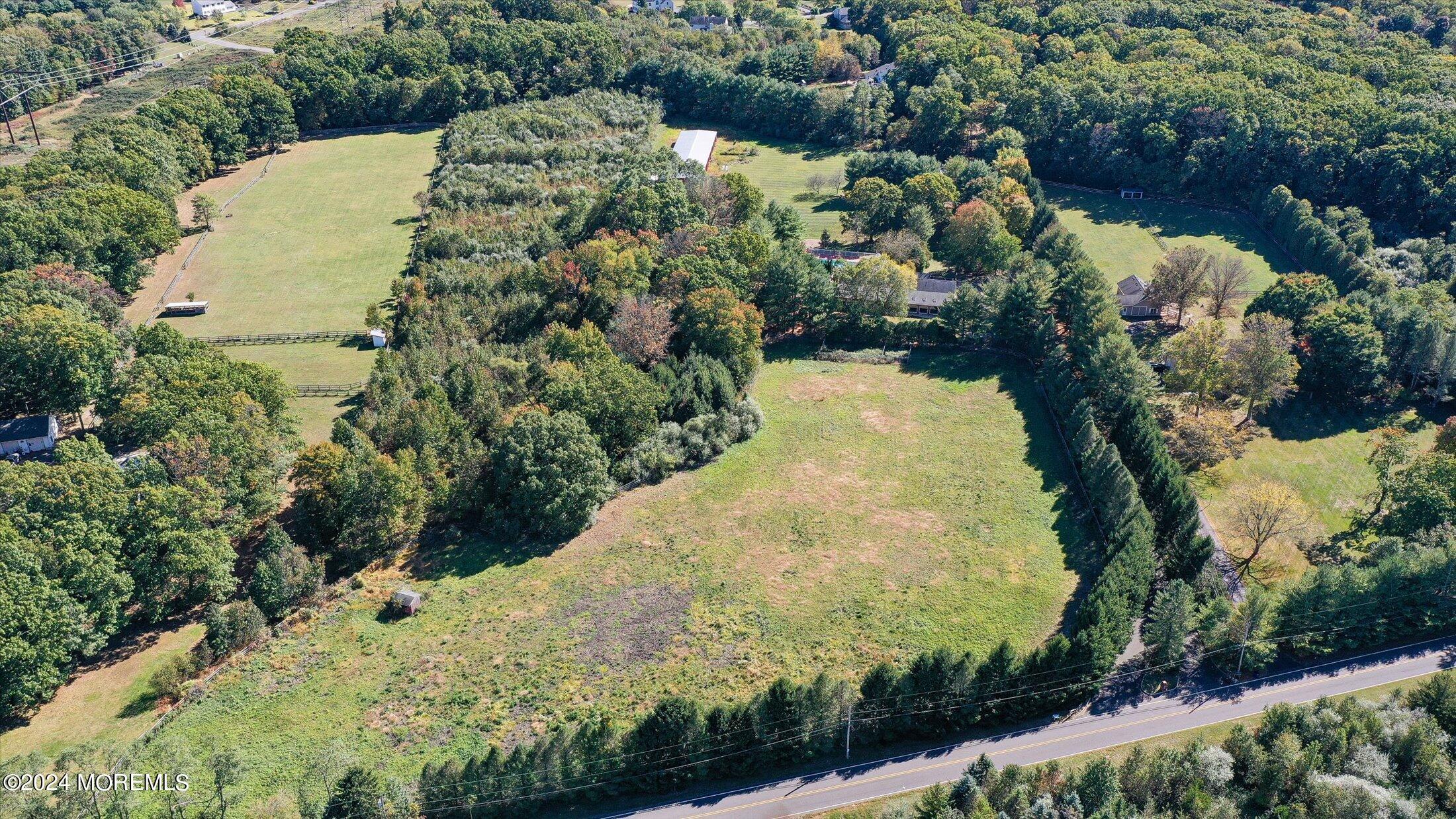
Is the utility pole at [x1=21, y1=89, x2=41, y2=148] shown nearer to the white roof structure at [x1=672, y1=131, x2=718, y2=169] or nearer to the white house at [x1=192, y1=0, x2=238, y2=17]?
the white house at [x1=192, y1=0, x2=238, y2=17]

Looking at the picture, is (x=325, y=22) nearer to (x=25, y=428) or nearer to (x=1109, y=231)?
(x=25, y=428)

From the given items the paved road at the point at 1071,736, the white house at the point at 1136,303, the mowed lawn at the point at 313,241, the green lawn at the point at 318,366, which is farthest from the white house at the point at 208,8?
the paved road at the point at 1071,736

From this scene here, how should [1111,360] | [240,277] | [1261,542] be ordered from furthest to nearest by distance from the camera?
1. [240,277]
2. [1111,360]
3. [1261,542]

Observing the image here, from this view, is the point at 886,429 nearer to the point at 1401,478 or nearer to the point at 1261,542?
the point at 1261,542

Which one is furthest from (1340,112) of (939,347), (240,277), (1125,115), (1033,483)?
(240,277)

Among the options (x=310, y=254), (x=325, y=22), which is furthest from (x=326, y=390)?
(x=325, y=22)

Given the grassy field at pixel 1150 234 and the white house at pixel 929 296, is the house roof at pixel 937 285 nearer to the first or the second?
the white house at pixel 929 296
